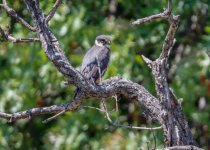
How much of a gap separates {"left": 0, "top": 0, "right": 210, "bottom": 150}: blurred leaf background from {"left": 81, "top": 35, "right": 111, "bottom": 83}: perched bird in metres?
0.23

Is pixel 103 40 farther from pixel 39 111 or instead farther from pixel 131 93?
pixel 39 111

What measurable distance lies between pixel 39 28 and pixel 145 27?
A: 3264 mm

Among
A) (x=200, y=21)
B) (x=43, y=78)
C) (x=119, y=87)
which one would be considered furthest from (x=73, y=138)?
(x=119, y=87)

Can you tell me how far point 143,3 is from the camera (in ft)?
23.2

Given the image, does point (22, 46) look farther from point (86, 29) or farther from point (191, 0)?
point (191, 0)

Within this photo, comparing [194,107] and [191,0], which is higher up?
[191,0]

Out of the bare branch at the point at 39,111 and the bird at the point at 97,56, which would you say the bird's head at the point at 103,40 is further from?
the bare branch at the point at 39,111

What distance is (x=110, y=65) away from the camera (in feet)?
21.2

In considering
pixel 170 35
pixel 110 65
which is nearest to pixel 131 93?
pixel 170 35

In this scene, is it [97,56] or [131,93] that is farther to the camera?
[97,56]

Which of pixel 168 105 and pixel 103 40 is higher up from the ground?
pixel 103 40

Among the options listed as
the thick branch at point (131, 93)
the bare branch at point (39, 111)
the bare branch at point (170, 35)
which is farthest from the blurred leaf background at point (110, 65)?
the bare branch at point (170, 35)

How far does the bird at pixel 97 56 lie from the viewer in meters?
5.38

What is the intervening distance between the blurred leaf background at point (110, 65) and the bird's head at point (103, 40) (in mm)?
203
